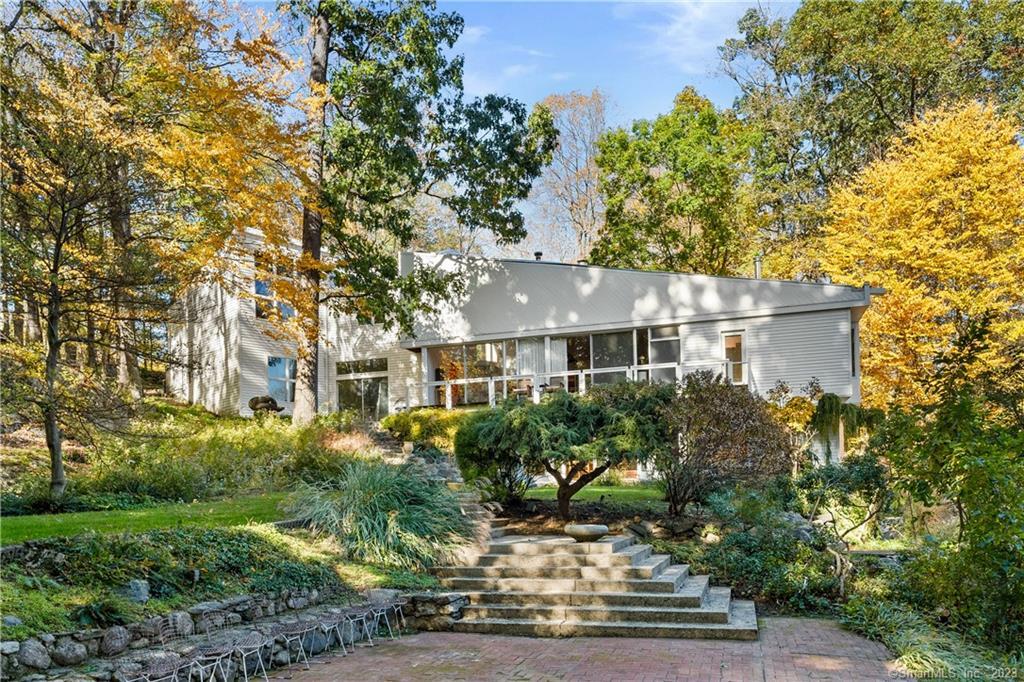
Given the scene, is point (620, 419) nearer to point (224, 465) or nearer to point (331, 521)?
point (331, 521)

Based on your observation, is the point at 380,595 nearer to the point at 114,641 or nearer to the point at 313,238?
→ the point at 114,641

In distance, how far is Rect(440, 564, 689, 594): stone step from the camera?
29.6ft

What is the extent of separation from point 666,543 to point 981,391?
4.57 m

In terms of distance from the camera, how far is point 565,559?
974 cm

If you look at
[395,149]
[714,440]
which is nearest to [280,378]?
[395,149]

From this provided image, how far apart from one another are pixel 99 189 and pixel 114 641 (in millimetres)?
5494

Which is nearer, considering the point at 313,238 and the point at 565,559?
the point at 565,559

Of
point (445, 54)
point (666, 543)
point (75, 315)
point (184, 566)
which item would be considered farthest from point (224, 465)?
point (445, 54)

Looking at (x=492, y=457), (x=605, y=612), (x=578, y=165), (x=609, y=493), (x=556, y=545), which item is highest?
(x=578, y=165)

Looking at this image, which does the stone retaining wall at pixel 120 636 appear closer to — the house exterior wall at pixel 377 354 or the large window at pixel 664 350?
the large window at pixel 664 350

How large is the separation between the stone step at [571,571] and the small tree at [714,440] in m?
1.63

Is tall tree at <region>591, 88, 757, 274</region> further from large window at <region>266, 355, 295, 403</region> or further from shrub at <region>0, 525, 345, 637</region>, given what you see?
shrub at <region>0, 525, 345, 637</region>

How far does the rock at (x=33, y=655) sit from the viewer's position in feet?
18.1

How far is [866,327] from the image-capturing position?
2256cm
